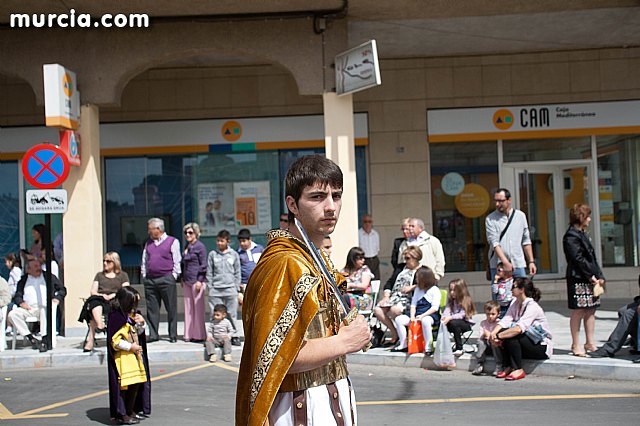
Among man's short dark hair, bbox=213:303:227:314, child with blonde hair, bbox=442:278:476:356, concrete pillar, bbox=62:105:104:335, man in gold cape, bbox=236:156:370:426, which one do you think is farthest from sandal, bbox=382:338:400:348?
man in gold cape, bbox=236:156:370:426

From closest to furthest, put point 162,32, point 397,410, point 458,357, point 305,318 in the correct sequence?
point 305,318 < point 397,410 < point 458,357 < point 162,32

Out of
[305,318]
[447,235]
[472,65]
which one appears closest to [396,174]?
[447,235]

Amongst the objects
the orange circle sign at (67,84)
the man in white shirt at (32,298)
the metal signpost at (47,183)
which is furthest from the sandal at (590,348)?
the orange circle sign at (67,84)

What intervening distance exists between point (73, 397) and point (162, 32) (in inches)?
272

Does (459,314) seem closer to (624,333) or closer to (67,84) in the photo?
(624,333)

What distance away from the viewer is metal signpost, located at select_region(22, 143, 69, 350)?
38.9 feet

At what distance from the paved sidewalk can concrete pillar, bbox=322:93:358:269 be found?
252 centimetres

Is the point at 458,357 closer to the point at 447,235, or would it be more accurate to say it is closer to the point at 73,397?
the point at 73,397

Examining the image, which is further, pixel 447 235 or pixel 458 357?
pixel 447 235

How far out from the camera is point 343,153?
45.0ft

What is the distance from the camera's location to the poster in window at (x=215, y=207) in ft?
55.8

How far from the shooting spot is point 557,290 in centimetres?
1666

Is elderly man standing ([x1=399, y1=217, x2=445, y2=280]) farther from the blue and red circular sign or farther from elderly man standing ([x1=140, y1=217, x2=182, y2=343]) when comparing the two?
the blue and red circular sign

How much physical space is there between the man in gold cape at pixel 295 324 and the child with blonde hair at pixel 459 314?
7.52 m
